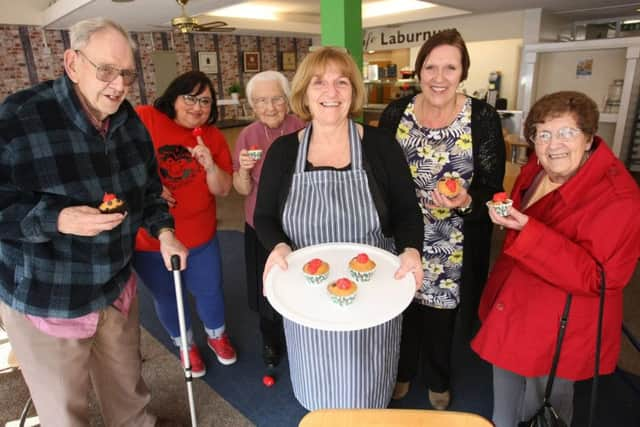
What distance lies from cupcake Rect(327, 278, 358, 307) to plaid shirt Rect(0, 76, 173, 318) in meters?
0.90

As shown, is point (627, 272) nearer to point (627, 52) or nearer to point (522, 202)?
point (522, 202)

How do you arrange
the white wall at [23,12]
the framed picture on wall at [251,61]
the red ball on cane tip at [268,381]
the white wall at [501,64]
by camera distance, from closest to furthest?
the red ball on cane tip at [268,381], the white wall at [23,12], the white wall at [501,64], the framed picture on wall at [251,61]

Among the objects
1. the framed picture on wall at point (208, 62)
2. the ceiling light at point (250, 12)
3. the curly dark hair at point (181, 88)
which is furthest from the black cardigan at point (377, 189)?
the framed picture on wall at point (208, 62)

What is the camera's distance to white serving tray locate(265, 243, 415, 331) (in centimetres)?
142

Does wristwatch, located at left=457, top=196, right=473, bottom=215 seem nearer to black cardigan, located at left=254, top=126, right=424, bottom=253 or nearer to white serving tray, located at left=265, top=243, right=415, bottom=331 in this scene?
black cardigan, located at left=254, top=126, right=424, bottom=253

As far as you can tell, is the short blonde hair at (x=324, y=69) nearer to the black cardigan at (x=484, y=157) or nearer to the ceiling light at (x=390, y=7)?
the black cardigan at (x=484, y=157)

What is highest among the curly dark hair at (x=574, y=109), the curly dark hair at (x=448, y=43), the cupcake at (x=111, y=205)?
the curly dark hair at (x=448, y=43)

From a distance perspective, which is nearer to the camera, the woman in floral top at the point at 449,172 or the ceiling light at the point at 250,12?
the woman in floral top at the point at 449,172

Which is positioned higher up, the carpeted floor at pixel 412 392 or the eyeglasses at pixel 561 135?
the eyeglasses at pixel 561 135

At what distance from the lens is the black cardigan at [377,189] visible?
1776mm

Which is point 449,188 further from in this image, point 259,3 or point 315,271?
point 259,3

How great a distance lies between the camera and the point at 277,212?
186 centimetres

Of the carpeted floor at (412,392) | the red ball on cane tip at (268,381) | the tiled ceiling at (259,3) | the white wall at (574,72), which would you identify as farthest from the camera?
the white wall at (574,72)

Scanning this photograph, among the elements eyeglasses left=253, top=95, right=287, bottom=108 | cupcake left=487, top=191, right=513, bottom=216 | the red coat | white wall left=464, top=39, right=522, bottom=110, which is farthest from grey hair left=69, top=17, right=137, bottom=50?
white wall left=464, top=39, right=522, bottom=110
